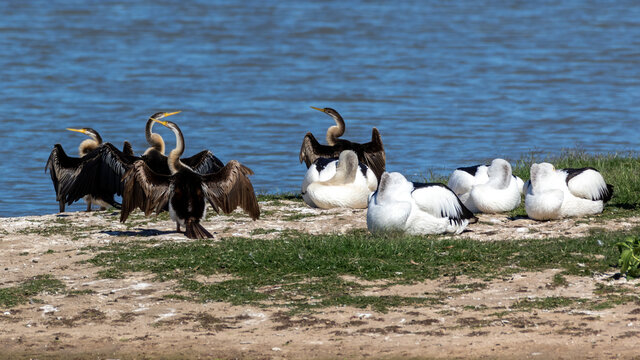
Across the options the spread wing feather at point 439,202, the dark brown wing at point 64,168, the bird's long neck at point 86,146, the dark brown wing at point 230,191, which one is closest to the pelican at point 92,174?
the dark brown wing at point 64,168

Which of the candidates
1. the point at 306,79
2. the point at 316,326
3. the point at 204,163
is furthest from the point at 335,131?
the point at 306,79

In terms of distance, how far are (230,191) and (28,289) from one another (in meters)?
2.86

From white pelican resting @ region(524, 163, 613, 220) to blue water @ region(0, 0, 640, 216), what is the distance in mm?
5827

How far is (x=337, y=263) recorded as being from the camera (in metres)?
9.09

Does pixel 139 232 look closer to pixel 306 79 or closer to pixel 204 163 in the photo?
pixel 204 163

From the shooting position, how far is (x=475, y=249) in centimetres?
955

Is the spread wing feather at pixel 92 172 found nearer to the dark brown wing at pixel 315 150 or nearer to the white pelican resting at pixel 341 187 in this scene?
the white pelican resting at pixel 341 187

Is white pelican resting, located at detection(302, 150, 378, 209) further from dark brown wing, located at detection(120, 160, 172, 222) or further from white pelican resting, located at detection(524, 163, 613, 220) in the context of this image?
dark brown wing, located at detection(120, 160, 172, 222)

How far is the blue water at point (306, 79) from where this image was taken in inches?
843

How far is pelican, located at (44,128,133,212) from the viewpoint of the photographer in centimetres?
1277

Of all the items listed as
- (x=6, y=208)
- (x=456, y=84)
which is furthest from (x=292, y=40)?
(x=6, y=208)

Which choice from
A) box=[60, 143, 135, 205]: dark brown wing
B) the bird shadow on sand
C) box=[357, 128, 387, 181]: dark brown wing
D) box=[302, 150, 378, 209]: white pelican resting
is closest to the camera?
the bird shadow on sand

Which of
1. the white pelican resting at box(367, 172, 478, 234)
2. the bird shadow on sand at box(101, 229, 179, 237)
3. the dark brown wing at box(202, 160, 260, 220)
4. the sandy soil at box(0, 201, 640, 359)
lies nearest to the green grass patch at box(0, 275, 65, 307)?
the sandy soil at box(0, 201, 640, 359)

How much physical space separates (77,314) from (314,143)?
23.3ft
